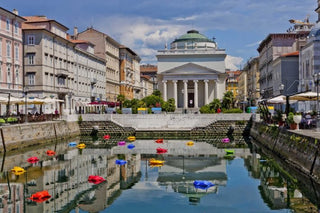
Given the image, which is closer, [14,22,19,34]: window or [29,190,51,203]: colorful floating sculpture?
[29,190,51,203]: colorful floating sculpture

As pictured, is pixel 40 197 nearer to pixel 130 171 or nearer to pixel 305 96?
pixel 130 171

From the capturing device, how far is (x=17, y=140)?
120 ft

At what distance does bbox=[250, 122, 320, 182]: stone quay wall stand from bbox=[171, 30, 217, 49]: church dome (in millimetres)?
61859

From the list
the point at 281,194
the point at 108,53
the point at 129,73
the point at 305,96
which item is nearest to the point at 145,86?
the point at 129,73

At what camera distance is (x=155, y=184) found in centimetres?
2334

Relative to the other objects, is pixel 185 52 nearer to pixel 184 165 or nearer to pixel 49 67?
pixel 49 67

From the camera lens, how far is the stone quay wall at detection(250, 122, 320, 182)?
20.9m

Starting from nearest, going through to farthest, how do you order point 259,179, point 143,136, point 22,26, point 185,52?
1. point 259,179
2. point 143,136
3. point 22,26
4. point 185,52

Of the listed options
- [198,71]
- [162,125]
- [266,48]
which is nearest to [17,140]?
[162,125]

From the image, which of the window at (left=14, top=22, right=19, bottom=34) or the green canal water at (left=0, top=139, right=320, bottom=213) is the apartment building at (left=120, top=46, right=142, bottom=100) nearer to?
the window at (left=14, top=22, right=19, bottom=34)

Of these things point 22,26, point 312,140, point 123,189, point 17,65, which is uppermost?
point 22,26

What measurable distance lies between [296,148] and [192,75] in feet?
208

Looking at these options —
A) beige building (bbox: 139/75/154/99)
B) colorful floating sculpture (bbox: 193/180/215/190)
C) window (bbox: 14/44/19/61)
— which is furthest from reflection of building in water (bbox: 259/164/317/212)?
beige building (bbox: 139/75/154/99)

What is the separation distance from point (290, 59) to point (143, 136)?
29.3 metres
